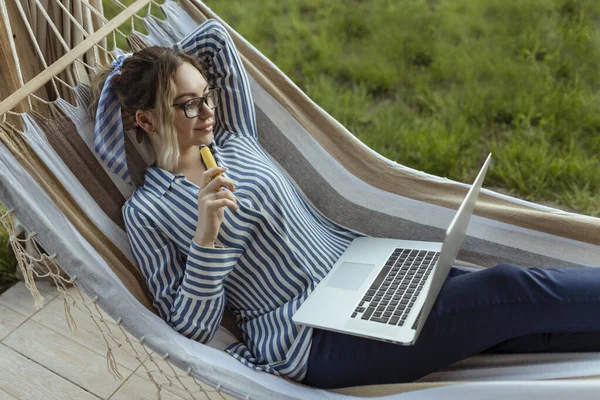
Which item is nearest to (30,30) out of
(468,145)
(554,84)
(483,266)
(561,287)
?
(483,266)

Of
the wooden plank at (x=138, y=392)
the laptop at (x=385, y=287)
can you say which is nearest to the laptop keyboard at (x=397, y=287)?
the laptop at (x=385, y=287)

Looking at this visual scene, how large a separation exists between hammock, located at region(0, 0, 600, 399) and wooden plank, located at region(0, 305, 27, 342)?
0.62ft

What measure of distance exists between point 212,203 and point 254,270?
28 cm

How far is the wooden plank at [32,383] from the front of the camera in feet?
6.28

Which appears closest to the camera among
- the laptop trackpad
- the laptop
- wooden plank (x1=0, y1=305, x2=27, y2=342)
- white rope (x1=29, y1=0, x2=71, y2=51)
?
the laptop

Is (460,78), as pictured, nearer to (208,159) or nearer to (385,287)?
(385,287)

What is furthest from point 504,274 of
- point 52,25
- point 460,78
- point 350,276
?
point 460,78

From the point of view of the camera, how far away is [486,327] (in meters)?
1.44

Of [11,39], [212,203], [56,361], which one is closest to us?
[212,203]

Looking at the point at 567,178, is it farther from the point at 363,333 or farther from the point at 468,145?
the point at 363,333

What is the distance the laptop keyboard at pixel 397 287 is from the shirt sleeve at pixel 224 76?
A: 0.55 meters

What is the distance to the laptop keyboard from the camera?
1.47 m

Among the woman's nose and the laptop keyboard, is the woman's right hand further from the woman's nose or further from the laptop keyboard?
the laptop keyboard

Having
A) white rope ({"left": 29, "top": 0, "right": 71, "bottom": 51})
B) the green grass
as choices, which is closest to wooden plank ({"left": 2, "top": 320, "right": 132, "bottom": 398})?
white rope ({"left": 29, "top": 0, "right": 71, "bottom": 51})
